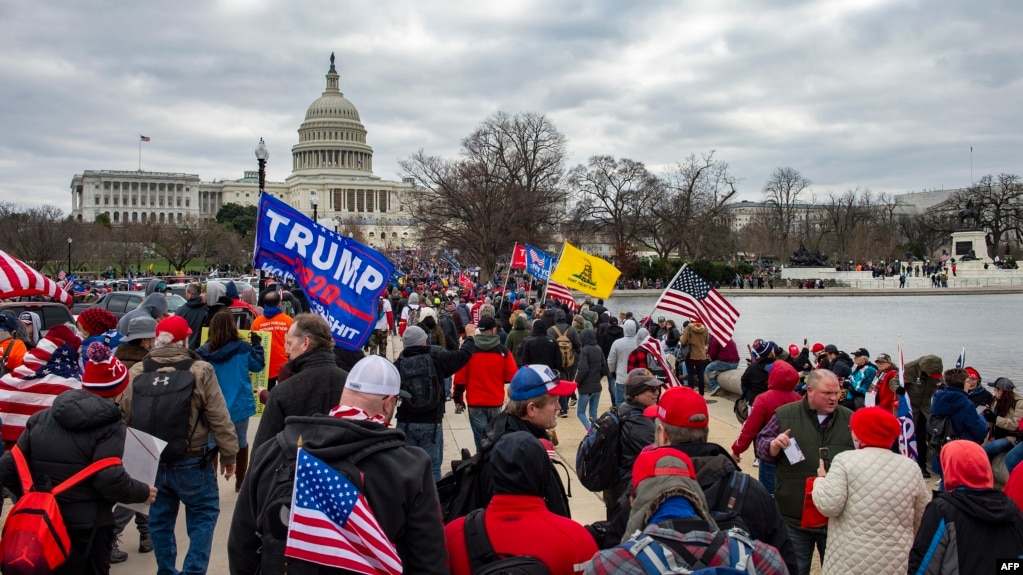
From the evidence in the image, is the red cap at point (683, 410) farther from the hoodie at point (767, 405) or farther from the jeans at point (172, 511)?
the jeans at point (172, 511)

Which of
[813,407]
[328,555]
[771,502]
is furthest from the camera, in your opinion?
[813,407]

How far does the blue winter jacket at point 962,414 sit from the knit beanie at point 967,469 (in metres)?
3.37

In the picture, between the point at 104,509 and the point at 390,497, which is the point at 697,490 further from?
the point at 104,509

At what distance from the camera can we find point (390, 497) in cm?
285

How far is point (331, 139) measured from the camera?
146 metres

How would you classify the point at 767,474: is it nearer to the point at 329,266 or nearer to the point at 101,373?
the point at 329,266

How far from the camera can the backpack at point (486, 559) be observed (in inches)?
111

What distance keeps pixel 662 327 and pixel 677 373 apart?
229 centimetres

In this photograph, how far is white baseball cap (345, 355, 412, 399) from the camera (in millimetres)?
3164

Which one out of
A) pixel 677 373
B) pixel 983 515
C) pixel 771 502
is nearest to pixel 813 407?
pixel 983 515

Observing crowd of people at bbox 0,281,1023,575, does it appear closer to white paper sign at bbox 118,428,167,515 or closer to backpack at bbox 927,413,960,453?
backpack at bbox 927,413,960,453

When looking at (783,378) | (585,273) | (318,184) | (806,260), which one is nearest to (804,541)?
(783,378)

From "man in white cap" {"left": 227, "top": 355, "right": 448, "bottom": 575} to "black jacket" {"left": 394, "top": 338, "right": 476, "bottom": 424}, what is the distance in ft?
11.9

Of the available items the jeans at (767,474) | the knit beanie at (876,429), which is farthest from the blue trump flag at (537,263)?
the knit beanie at (876,429)
